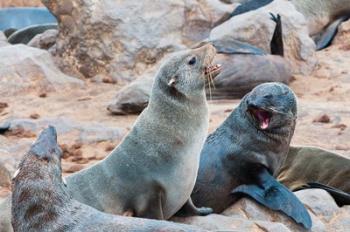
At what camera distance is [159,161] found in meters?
5.07

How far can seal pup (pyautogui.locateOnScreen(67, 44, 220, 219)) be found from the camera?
16.5 ft

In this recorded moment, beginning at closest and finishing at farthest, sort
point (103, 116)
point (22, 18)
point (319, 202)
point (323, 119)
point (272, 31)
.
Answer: point (319, 202) < point (323, 119) < point (103, 116) < point (272, 31) < point (22, 18)

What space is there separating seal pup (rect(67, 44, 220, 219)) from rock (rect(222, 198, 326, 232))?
0.32 meters

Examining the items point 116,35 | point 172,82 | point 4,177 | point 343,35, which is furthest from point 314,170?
point 343,35

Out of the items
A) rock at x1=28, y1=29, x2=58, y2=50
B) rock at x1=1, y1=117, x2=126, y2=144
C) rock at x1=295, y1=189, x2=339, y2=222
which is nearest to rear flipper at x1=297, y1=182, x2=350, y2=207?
rock at x1=295, y1=189, x2=339, y2=222

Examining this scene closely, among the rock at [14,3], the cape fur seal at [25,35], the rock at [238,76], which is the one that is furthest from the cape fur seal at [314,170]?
the rock at [14,3]

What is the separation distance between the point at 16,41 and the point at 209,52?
27.2 feet

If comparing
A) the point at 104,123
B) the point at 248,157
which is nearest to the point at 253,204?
the point at 248,157

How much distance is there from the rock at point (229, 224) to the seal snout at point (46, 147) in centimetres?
122

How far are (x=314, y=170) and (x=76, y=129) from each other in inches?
96.5

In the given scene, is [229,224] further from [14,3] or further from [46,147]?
[14,3]

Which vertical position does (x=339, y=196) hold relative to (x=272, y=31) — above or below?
above

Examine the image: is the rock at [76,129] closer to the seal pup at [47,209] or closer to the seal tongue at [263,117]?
the seal tongue at [263,117]

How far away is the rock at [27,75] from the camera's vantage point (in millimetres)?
10203
